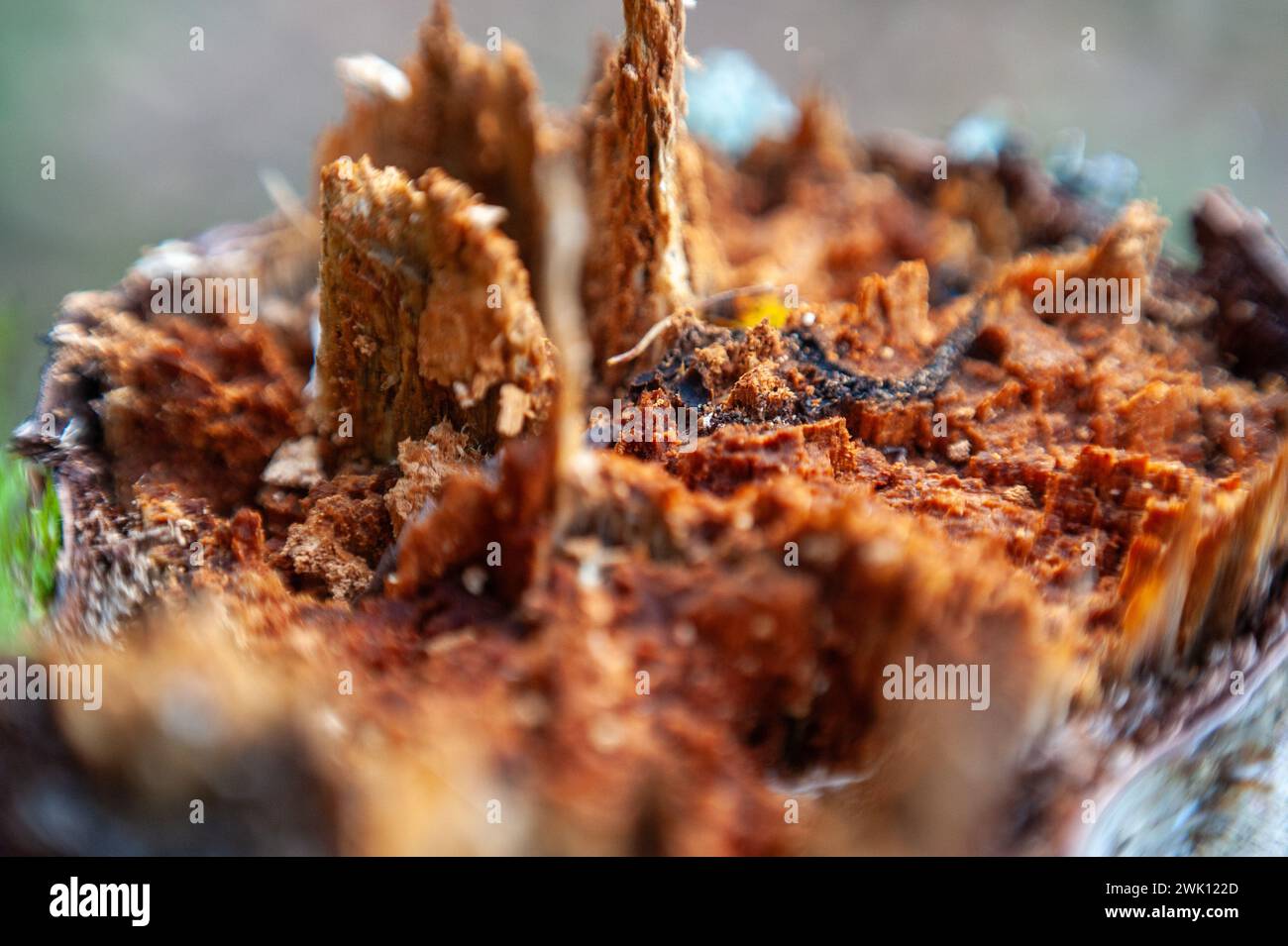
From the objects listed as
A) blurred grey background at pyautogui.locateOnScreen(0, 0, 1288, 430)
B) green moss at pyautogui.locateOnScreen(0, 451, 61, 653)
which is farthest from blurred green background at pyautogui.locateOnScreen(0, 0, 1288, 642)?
green moss at pyautogui.locateOnScreen(0, 451, 61, 653)

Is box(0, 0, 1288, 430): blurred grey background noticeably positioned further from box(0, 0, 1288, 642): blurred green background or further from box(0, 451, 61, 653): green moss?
box(0, 451, 61, 653): green moss

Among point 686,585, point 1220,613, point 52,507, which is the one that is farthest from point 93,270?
point 1220,613

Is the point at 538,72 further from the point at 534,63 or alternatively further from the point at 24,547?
the point at 24,547

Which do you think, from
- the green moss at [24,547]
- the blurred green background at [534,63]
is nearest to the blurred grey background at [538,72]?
the blurred green background at [534,63]

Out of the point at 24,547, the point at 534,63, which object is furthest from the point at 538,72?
the point at 24,547

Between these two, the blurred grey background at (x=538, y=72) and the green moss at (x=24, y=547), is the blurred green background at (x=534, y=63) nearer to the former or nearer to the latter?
the blurred grey background at (x=538, y=72)

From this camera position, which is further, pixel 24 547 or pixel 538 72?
pixel 538 72

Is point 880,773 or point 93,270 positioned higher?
point 93,270
